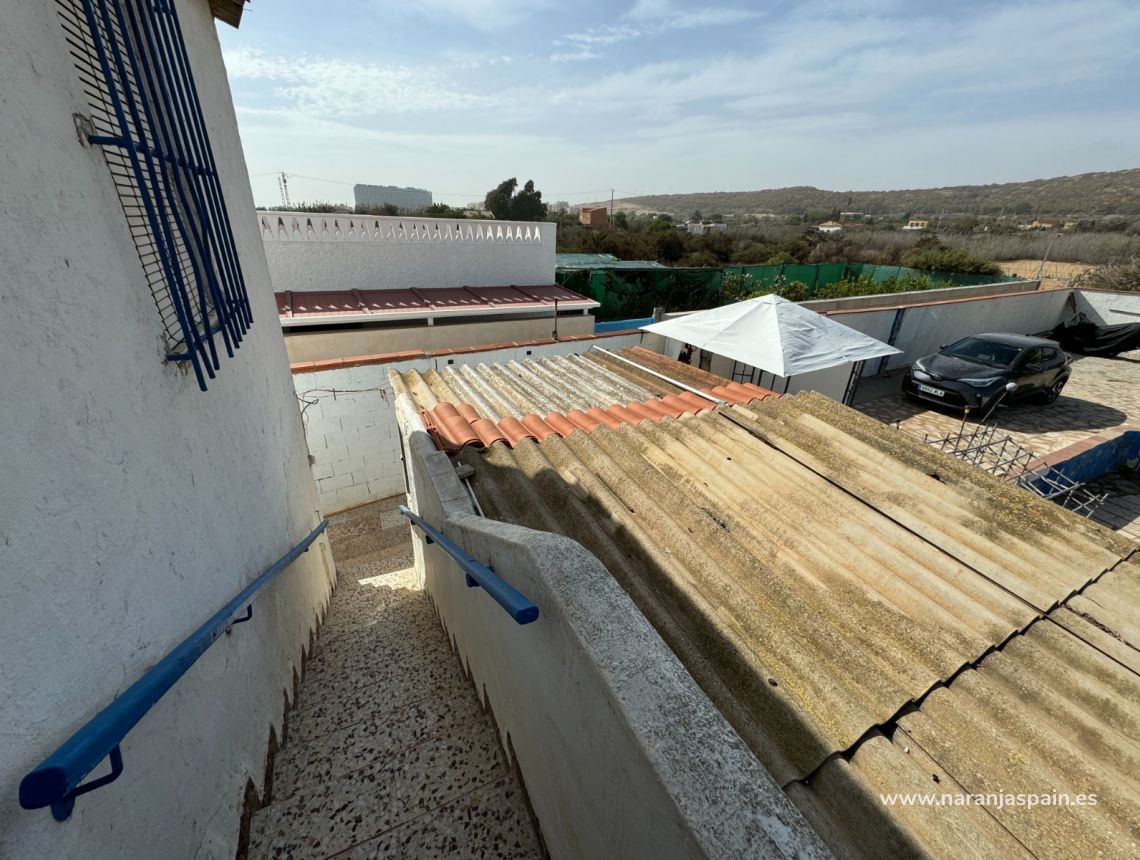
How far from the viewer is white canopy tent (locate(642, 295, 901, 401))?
22.0 feet

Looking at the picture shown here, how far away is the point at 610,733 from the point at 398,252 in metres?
12.0

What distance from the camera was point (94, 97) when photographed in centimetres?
172

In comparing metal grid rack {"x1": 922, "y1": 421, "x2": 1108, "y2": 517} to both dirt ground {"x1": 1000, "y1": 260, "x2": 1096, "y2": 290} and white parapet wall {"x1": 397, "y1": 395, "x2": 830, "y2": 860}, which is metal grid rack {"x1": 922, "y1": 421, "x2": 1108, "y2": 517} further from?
dirt ground {"x1": 1000, "y1": 260, "x2": 1096, "y2": 290}

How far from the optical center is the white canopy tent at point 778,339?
670cm

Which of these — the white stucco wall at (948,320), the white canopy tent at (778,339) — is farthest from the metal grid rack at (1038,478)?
the white stucco wall at (948,320)

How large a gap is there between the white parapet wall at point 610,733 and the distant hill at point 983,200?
80511 millimetres

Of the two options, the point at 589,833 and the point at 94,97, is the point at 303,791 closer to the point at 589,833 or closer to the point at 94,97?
the point at 589,833

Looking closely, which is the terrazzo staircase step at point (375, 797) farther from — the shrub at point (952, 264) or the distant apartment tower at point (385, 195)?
the distant apartment tower at point (385, 195)

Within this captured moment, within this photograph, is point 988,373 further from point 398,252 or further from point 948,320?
A: point 398,252

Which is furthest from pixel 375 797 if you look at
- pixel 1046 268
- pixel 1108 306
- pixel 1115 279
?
pixel 1046 268

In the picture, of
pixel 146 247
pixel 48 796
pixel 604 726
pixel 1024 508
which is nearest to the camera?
pixel 48 796

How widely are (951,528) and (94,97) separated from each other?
4.73m

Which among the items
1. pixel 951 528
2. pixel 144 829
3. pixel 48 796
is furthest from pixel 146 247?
pixel 951 528

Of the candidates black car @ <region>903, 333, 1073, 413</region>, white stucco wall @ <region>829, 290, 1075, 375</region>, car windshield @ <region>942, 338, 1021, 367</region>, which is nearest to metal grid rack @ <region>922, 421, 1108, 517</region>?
black car @ <region>903, 333, 1073, 413</region>
